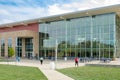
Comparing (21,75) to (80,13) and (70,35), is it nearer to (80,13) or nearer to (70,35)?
(80,13)

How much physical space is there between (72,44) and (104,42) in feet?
27.0

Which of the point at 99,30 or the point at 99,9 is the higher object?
the point at 99,9

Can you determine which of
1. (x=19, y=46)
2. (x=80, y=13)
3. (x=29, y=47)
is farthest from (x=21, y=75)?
(x=19, y=46)

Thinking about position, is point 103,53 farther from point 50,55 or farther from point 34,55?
point 34,55

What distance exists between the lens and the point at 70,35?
49.2 meters

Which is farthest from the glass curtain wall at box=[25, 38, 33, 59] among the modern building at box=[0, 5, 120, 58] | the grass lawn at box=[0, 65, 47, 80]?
the grass lawn at box=[0, 65, 47, 80]

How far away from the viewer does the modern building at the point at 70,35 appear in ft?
140

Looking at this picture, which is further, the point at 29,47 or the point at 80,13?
the point at 29,47

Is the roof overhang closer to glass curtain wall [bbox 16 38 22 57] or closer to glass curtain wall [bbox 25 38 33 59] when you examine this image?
glass curtain wall [bbox 25 38 33 59]

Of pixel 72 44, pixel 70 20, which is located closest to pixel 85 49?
pixel 72 44

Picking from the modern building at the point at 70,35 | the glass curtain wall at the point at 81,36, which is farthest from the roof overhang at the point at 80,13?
the glass curtain wall at the point at 81,36

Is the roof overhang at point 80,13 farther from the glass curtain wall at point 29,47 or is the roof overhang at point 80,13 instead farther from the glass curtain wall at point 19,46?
the glass curtain wall at point 19,46

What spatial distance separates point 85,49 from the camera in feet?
153

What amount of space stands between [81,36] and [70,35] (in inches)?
119
